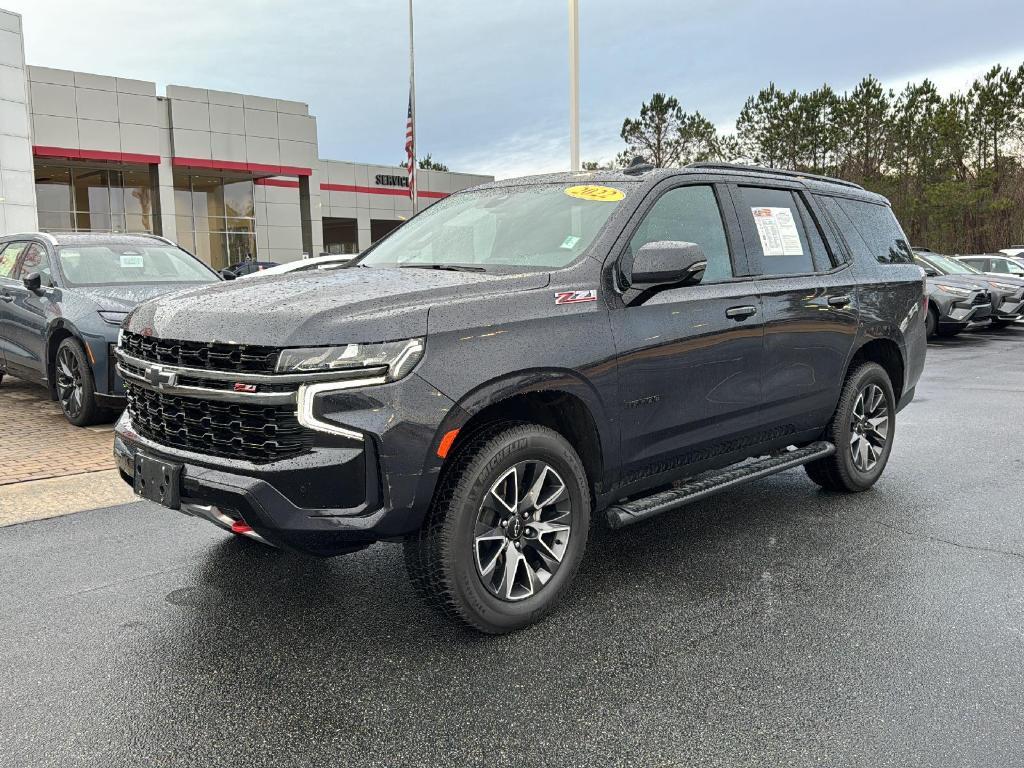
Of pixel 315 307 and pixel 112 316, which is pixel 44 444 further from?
pixel 315 307

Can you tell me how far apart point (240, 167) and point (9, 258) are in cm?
2998

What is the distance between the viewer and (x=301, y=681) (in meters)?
3.26

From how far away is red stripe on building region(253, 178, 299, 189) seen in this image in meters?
40.5

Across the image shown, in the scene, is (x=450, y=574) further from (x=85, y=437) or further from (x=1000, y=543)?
(x=85, y=437)

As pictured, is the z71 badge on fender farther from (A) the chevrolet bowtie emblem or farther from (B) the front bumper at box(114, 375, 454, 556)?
(A) the chevrolet bowtie emblem

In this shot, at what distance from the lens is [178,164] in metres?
35.8

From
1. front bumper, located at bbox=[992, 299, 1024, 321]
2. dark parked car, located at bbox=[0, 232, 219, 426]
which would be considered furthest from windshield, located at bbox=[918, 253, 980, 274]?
dark parked car, located at bbox=[0, 232, 219, 426]

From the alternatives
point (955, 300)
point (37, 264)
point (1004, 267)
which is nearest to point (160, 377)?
point (37, 264)

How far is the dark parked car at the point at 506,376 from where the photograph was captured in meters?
3.18

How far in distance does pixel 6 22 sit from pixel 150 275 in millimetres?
19083

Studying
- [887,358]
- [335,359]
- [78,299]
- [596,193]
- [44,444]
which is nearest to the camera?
[335,359]

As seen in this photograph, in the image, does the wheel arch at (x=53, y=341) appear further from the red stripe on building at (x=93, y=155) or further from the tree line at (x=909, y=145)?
the tree line at (x=909, y=145)

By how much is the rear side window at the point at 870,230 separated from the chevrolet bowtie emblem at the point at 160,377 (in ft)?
13.1

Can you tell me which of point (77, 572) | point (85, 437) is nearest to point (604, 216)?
point (77, 572)
